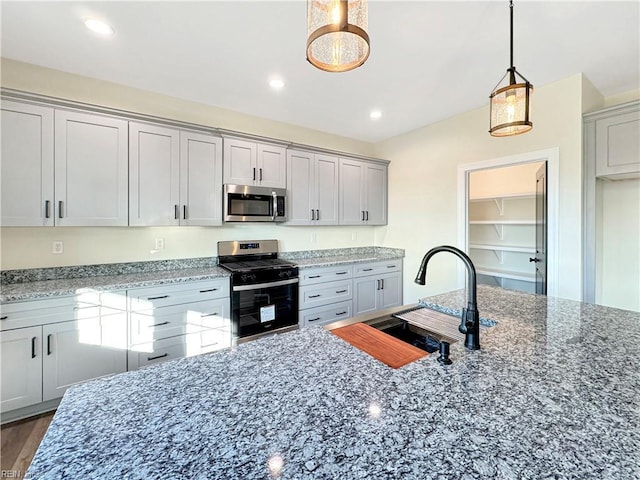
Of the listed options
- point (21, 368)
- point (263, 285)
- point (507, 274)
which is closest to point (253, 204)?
point (263, 285)

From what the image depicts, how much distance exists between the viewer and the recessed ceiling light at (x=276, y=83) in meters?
2.58

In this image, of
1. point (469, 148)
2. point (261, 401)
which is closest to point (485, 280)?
point (469, 148)

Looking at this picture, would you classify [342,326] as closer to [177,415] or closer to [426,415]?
[426,415]

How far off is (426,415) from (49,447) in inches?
34.1

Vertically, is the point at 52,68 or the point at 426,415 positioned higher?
the point at 52,68

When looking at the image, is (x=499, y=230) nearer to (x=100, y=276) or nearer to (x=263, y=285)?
(x=263, y=285)

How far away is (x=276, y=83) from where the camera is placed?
103 inches

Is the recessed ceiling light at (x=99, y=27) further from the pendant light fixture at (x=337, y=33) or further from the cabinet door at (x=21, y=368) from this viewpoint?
the cabinet door at (x=21, y=368)

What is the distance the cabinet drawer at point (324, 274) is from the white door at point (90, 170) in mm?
1826

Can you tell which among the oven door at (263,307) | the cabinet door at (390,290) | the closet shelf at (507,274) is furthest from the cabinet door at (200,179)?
the closet shelf at (507,274)

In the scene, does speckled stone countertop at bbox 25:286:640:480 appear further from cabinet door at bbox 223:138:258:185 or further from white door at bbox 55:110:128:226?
cabinet door at bbox 223:138:258:185

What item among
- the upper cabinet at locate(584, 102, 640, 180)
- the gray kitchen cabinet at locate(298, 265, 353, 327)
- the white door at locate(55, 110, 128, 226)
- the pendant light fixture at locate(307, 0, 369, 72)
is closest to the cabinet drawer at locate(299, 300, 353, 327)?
the gray kitchen cabinet at locate(298, 265, 353, 327)

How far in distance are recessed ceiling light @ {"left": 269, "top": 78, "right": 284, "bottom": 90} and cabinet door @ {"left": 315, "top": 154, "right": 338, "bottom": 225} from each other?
104cm

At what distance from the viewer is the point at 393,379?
860 millimetres
